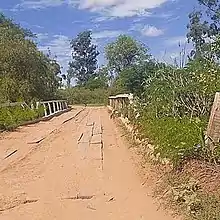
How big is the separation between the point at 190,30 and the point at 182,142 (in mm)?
29501

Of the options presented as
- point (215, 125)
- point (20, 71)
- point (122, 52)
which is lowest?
point (215, 125)

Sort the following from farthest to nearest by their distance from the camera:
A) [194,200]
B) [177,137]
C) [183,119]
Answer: [183,119] < [177,137] < [194,200]

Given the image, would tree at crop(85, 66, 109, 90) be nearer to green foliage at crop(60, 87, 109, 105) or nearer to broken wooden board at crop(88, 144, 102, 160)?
green foliage at crop(60, 87, 109, 105)

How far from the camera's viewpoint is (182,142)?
7.38 meters

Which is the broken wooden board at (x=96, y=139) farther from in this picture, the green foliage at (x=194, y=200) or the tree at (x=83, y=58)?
the tree at (x=83, y=58)

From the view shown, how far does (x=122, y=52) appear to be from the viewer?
6850 cm

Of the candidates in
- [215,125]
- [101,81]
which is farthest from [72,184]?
[101,81]

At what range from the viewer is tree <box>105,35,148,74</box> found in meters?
67.0

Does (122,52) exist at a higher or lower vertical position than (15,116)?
higher

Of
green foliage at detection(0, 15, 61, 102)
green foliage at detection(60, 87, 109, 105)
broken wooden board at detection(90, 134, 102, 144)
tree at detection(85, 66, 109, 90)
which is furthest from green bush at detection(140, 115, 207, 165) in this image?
tree at detection(85, 66, 109, 90)

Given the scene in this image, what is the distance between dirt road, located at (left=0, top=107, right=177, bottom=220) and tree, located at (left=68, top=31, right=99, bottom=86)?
8106cm

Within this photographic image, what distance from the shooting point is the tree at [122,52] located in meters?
67.0

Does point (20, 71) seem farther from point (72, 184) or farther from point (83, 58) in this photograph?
point (83, 58)

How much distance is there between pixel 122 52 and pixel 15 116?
4984 centimetres
